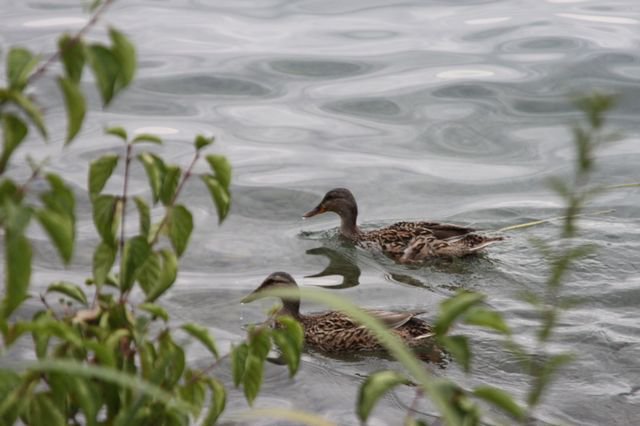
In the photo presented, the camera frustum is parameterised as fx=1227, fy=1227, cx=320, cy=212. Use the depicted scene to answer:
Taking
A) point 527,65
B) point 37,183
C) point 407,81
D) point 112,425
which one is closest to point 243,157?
point 37,183

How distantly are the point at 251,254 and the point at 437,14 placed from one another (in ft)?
24.3

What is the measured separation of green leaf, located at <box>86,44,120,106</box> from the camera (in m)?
3.20

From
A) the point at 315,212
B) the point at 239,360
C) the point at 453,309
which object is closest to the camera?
the point at 453,309

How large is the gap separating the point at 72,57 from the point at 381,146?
9.06 metres

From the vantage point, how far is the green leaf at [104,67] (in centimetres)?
320

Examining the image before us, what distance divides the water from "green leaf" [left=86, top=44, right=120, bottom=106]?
338cm

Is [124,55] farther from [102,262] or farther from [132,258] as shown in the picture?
[102,262]

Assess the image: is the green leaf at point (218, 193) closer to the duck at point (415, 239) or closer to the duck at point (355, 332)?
the duck at point (355, 332)

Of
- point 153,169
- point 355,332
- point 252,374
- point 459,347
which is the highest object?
point 153,169

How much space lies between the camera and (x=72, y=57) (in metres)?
3.28

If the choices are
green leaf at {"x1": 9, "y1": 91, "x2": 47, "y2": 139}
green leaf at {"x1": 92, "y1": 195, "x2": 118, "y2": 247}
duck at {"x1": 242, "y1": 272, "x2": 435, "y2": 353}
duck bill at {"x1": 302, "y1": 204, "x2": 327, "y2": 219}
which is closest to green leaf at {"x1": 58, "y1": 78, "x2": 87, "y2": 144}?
green leaf at {"x1": 9, "y1": 91, "x2": 47, "y2": 139}

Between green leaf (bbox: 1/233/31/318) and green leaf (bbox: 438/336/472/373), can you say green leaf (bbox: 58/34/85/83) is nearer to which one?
green leaf (bbox: 1/233/31/318)

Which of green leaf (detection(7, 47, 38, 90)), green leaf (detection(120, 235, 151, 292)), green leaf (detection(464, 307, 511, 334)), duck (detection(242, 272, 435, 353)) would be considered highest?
green leaf (detection(7, 47, 38, 90))

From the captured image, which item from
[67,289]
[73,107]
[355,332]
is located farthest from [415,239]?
[73,107]
